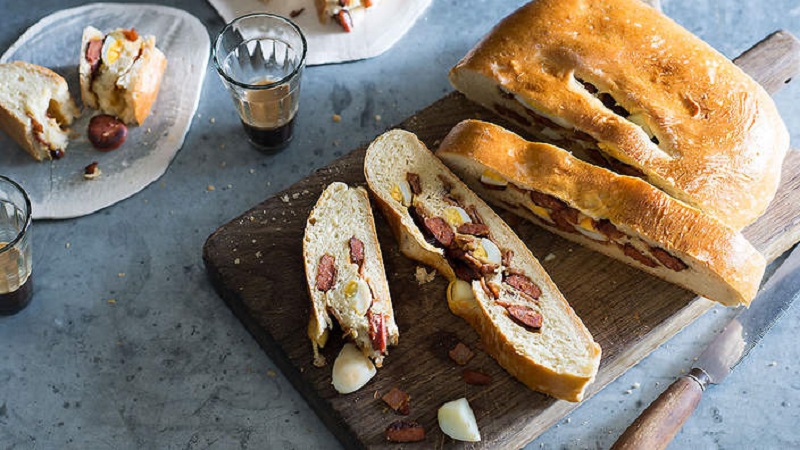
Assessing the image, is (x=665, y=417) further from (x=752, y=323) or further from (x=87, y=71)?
(x=87, y=71)

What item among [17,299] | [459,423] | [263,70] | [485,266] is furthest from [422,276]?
[17,299]

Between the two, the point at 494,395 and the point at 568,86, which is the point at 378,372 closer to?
the point at 494,395

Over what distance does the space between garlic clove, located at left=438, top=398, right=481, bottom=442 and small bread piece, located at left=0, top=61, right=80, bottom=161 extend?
193cm

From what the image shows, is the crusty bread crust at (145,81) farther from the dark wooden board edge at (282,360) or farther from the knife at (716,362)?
the knife at (716,362)

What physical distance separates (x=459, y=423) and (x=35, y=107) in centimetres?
211

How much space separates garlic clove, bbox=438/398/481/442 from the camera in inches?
127

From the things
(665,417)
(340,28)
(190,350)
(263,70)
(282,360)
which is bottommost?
(190,350)

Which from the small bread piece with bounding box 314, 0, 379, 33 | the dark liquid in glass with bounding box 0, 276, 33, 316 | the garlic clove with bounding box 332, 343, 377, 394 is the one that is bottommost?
the dark liquid in glass with bounding box 0, 276, 33, 316

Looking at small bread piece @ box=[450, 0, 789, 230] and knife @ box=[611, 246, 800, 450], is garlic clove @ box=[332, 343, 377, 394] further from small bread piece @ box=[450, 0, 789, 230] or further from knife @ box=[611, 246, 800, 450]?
small bread piece @ box=[450, 0, 789, 230]

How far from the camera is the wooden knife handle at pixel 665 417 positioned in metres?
3.28

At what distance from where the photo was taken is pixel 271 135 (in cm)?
395

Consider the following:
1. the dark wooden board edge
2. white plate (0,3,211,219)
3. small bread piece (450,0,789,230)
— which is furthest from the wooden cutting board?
white plate (0,3,211,219)

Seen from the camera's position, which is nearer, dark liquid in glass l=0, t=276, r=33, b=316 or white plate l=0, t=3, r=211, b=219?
dark liquid in glass l=0, t=276, r=33, b=316

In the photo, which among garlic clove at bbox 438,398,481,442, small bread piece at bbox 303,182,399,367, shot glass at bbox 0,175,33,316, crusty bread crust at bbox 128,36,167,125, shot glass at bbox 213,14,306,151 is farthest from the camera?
crusty bread crust at bbox 128,36,167,125
